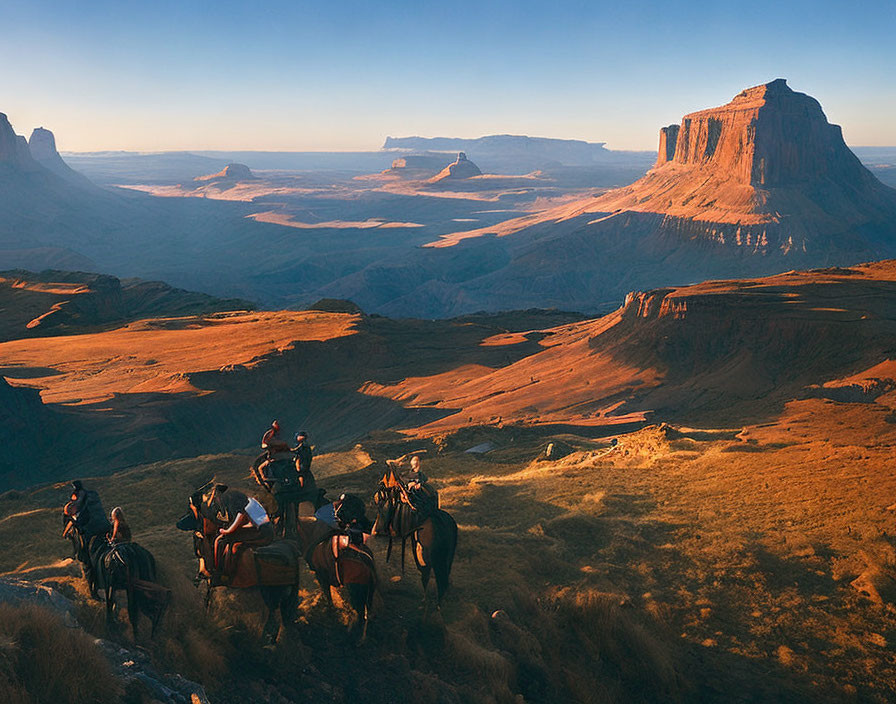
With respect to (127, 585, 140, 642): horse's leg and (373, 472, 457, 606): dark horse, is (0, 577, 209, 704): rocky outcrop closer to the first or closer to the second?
(127, 585, 140, 642): horse's leg

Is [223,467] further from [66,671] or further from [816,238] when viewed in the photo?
[816,238]

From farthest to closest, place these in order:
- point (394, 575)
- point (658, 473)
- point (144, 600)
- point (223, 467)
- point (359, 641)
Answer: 1. point (223, 467)
2. point (658, 473)
3. point (394, 575)
4. point (359, 641)
5. point (144, 600)

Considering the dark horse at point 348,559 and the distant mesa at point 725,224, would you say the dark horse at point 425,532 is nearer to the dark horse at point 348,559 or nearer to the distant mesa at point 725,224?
the dark horse at point 348,559

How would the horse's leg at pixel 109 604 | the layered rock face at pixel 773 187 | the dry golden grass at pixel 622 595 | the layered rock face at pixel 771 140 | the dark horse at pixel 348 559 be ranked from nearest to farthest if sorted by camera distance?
1. the horse's leg at pixel 109 604
2. the dry golden grass at pixel 622 595
3. the dark horse at pixel 348 559
4. the layered rock face at pixel 773 187
5. the layered rock face at pixel 771 140

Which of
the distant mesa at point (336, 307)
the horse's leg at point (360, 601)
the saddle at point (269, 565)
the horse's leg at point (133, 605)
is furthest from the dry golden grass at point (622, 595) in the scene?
the distant mesa at point (336, 307)

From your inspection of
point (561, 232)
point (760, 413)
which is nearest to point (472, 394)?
point (760, 413)

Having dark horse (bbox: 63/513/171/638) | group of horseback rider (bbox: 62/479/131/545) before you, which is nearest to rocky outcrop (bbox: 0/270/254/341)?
group of horseback rider (bbox: 62/479/131/545)

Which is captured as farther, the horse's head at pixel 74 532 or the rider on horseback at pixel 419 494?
the rider on horseback at pixel 419 494
